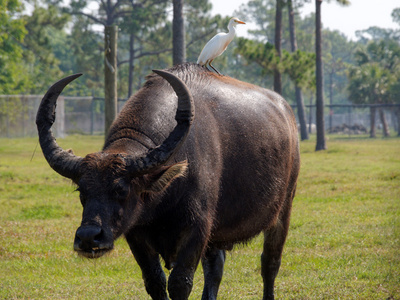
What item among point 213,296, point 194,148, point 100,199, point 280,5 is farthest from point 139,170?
point 280,5

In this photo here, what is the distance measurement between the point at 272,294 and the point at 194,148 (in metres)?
2.26

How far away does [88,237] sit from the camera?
12.2ft

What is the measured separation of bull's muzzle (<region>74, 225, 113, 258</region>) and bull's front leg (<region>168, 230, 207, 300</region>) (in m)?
0.74

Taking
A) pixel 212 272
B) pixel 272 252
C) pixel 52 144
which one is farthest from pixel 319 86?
pixel 52 144

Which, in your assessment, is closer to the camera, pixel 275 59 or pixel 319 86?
pixel 275 59

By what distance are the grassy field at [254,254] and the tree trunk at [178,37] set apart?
420cm

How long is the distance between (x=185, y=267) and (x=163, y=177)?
73 centimetres

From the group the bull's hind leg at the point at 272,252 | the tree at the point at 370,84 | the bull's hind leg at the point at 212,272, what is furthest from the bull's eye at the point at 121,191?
the tree at the point at 370,84

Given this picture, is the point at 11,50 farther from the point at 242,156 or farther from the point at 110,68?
the point at 242,156

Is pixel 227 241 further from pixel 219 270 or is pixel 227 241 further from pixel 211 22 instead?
pixel 211 22

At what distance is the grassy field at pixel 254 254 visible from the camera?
6.31m

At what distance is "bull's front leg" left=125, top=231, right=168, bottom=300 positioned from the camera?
4.73 metres

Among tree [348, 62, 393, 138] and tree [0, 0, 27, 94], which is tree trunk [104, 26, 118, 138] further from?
tree [348, 62, 393, 138]

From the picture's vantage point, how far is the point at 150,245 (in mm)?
4707
